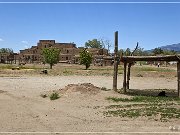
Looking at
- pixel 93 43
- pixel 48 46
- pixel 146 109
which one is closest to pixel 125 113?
pixel 146 109

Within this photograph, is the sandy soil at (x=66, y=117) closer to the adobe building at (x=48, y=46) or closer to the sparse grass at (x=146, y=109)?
the sparse grass at (x=146, y=109)

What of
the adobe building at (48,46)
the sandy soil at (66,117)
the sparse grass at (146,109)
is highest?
the adobe building at (48,46)

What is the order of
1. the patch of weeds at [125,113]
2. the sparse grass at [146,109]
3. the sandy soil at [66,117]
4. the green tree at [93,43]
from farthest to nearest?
the green tree at [93,43], the patch of weeds at [125,113], the sparse grass at [146,109], the sandy soil at [66,117]

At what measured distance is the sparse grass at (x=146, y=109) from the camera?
46.9 ft

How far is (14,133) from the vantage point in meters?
11.2

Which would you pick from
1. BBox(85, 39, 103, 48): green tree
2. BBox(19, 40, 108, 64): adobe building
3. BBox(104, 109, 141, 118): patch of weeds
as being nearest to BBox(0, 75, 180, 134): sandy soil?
BBox(104, 109, 141, 118): patch of weeds

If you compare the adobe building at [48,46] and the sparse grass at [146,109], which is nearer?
the sparse grass at [146,109]

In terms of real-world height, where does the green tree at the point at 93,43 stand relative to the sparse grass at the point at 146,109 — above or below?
above

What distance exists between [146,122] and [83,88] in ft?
27.2

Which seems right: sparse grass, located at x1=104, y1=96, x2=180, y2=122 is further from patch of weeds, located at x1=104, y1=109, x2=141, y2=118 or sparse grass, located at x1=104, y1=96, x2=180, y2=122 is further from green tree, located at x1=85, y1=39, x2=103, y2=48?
green tree, located at x1=85, y1=39, x2=103, y2=48

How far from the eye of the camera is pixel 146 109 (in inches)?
618

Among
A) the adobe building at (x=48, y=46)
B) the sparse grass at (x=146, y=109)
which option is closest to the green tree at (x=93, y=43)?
the adobe building at (x=48, y=46)

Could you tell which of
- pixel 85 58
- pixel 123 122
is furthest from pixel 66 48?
pixel 123 122

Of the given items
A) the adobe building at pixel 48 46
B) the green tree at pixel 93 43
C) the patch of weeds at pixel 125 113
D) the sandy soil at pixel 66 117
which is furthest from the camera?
the green tree at pixel 93 43
